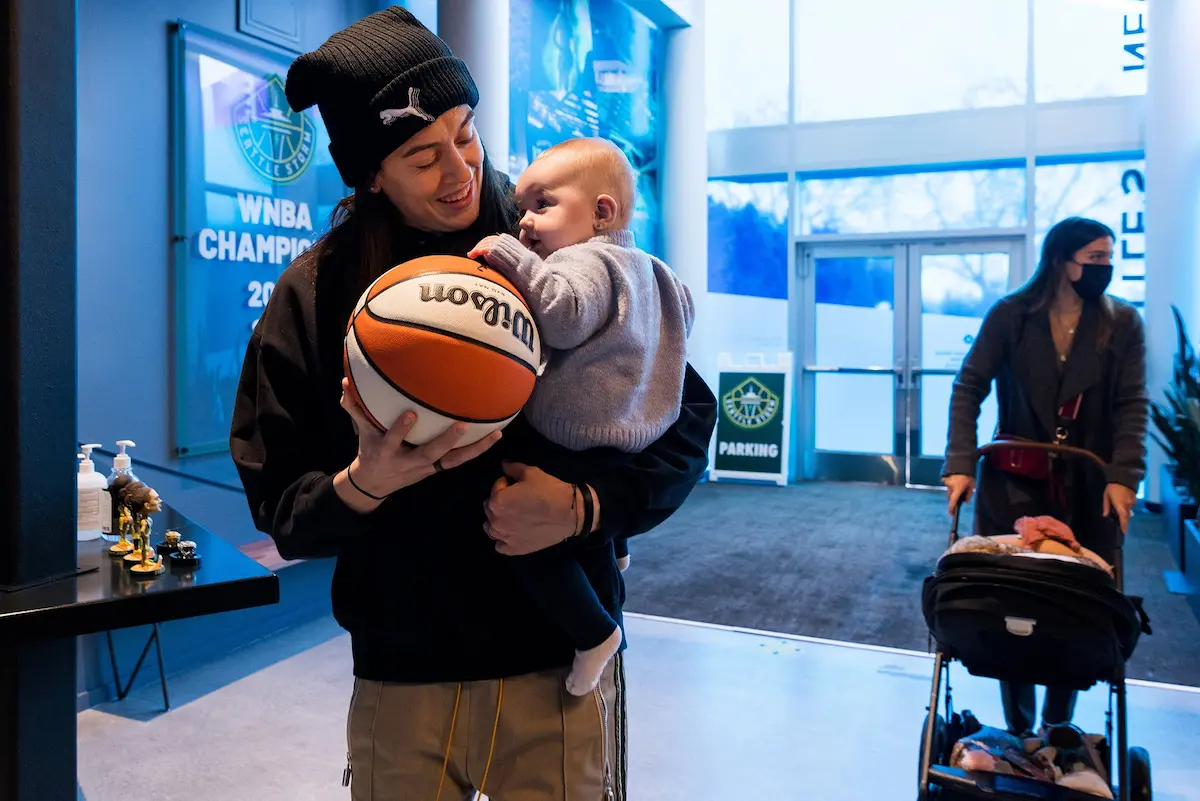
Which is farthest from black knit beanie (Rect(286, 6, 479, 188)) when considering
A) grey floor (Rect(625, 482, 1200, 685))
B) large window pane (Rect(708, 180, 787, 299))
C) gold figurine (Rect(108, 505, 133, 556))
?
large window pane (Rect(708, 180, 787, 299))

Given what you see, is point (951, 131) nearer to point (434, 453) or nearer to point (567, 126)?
point (567, 126)

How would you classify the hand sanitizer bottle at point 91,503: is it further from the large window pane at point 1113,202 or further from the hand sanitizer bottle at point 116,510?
the large window pane at point 1113,202

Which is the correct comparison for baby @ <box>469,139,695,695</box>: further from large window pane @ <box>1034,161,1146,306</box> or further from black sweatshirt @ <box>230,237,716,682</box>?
large window pane @ <box>1034,161,1146,306</box>

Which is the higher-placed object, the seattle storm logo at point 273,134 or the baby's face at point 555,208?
the seattle storm logo at point 273,134

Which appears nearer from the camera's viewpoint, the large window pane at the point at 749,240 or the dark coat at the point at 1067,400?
the dark coat at the point at 1067,400

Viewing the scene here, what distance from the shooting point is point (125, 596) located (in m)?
1.70

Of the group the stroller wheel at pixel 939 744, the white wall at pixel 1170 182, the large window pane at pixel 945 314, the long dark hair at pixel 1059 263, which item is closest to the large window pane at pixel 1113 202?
the white wall at pixel 1170 182

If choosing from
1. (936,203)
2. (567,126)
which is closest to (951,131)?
(936,203)

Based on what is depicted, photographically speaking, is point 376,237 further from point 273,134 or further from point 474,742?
point 273,134

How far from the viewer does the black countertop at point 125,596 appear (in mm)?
1562

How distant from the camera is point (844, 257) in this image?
32.8ft

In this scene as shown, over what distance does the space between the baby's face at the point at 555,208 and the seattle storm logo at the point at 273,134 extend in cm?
342

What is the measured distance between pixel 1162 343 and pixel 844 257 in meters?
3.12

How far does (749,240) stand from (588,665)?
374 inches
